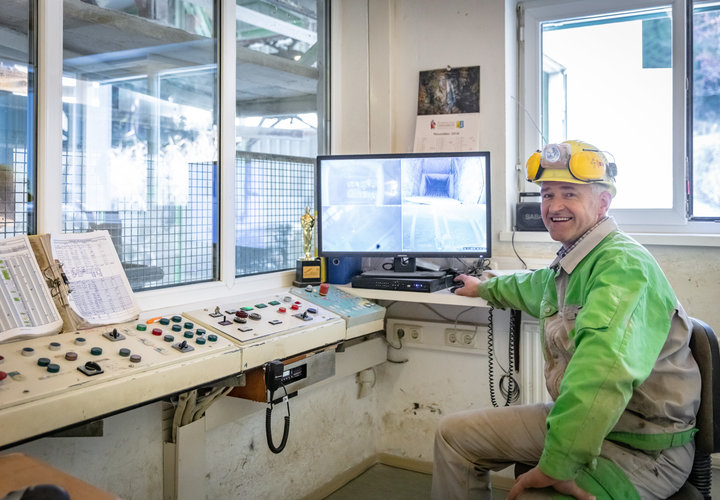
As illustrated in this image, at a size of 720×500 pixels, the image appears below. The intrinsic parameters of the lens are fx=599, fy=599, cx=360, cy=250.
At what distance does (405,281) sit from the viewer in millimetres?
2367

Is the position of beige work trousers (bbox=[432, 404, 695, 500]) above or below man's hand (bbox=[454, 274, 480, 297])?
below

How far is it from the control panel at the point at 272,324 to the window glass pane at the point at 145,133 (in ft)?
0.99

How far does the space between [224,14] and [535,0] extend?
141 centimetres

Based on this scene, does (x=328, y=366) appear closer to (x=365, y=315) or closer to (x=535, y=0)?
(x=365, y=315)

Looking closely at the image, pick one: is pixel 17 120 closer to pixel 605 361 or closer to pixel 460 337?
pixel 605 361

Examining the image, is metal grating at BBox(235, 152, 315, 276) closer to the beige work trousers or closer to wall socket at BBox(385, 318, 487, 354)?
wall socket at BBox(385, 318, 487, 354)

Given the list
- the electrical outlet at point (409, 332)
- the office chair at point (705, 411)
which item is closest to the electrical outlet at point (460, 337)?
the electrical outlet at point (409, 332)

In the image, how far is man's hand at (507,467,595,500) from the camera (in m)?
1.38

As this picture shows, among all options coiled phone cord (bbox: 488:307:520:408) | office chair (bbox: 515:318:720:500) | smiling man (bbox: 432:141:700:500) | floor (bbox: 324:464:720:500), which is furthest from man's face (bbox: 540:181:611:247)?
floor (bbox: 324:464:720:500)

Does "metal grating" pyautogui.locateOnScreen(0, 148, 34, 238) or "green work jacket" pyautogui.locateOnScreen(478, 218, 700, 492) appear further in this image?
"metal grating" pyautogui.locateOnScreen(0, 148, 34, 238)

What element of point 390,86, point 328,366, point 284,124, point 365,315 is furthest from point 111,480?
point 390,86

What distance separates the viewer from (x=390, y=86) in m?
2.88

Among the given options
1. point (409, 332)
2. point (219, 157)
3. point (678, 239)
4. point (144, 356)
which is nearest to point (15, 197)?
point (144, 356)

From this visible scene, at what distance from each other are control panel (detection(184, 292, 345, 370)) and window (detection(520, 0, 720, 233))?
4.37ft
